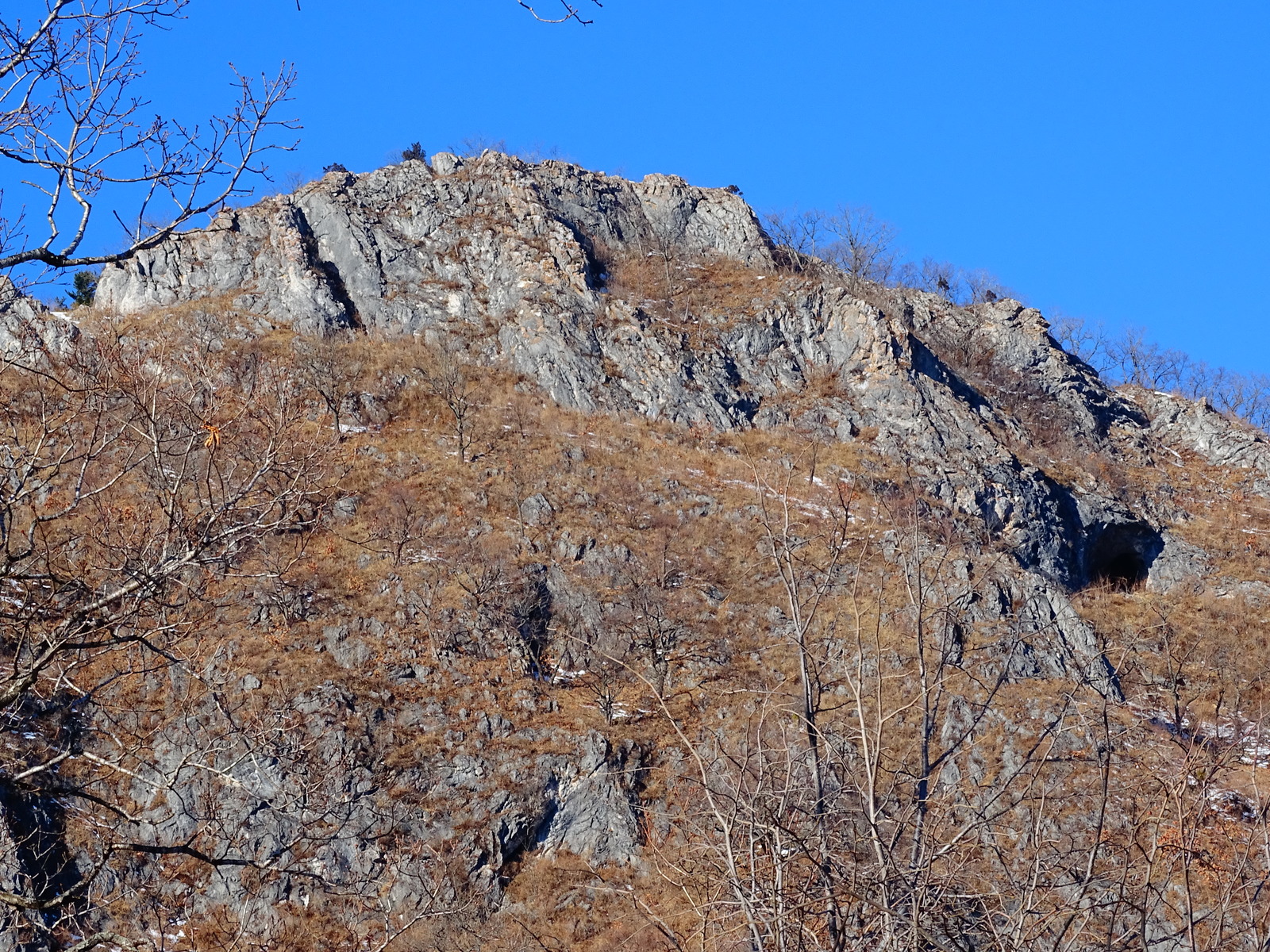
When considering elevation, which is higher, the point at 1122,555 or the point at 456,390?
the point at 456,390

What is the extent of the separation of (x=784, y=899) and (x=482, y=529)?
2520 centimetres

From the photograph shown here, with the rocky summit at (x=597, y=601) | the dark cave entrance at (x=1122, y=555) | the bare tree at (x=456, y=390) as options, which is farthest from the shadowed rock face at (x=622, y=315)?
the bare tree at (x=456, y=390)

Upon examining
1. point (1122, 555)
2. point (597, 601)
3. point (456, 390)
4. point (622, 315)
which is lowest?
point (597, 601)

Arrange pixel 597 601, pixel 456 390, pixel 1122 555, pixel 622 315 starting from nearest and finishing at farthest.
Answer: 1. pixel 597 601
2. pixel 456 390
3. pixel 1122 555
4. pixel 622 315

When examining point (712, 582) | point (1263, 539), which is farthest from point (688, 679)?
point (1263, 539)

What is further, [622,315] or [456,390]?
[622,315]

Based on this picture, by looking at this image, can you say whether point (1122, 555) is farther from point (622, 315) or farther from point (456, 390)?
point (456, 390)

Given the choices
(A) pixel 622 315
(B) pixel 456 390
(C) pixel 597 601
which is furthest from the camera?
(A) pixel 622 315

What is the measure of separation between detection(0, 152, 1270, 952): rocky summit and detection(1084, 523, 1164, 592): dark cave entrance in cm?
13

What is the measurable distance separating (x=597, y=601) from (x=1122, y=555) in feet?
69.9

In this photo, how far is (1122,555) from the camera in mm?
37375

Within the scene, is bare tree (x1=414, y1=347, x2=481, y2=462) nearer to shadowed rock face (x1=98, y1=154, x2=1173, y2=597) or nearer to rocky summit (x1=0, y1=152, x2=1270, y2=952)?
rocky summit (x1=0, y1=152, x2=1270, y2=952)

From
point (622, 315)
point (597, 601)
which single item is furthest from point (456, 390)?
point (597, 601)

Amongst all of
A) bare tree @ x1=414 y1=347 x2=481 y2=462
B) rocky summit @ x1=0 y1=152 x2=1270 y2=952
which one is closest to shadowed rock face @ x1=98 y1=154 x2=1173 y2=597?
rocky summit @ x1=0 y1=152 x2=1270 y2=952
